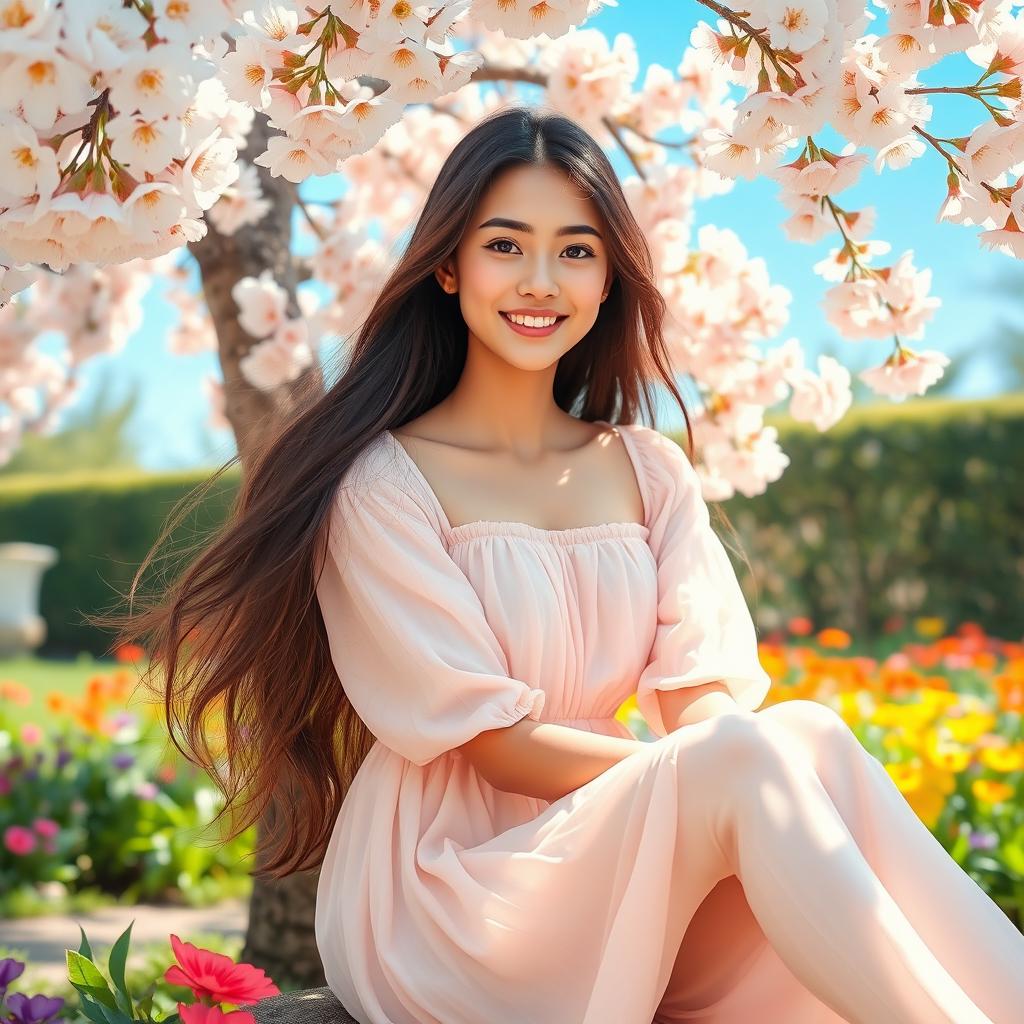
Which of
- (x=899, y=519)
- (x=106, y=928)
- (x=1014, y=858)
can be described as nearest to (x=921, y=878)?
(x=1014, y=858)

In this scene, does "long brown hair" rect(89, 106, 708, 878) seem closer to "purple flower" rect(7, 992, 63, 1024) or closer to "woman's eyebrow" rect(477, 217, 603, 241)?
"woman's eyebrow" rect(477, 217, 603, 241)

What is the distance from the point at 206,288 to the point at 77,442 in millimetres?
34913

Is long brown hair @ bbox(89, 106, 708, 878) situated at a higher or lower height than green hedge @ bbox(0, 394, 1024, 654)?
higher

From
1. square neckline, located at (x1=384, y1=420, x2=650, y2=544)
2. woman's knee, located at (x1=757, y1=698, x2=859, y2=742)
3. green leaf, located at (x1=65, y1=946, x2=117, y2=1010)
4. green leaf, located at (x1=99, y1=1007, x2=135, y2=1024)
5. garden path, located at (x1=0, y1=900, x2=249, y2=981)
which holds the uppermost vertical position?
square neckline, located at (x1=384, y1=420, x2=650, y2=544)

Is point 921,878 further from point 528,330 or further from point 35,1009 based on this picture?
point 35,1009

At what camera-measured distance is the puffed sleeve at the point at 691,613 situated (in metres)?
2.42

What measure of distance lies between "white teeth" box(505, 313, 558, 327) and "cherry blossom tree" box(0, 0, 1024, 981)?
468mm

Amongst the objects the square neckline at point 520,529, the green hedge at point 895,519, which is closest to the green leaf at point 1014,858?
the square neckline at point 520,529

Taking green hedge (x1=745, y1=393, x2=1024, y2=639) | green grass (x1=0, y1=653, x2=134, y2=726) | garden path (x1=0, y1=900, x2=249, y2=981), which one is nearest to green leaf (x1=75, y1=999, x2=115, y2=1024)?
garden path (x1=0, y1=900, x2=249, y2=981)

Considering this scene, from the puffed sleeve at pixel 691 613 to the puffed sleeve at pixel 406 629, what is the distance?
28cm

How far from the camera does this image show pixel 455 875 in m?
2.15

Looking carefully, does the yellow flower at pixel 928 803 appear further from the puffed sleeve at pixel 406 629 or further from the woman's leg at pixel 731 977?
the puffed sleeve at pixel 406 629

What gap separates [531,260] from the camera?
8.09 ft

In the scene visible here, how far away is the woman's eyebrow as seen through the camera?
8.04 feet
